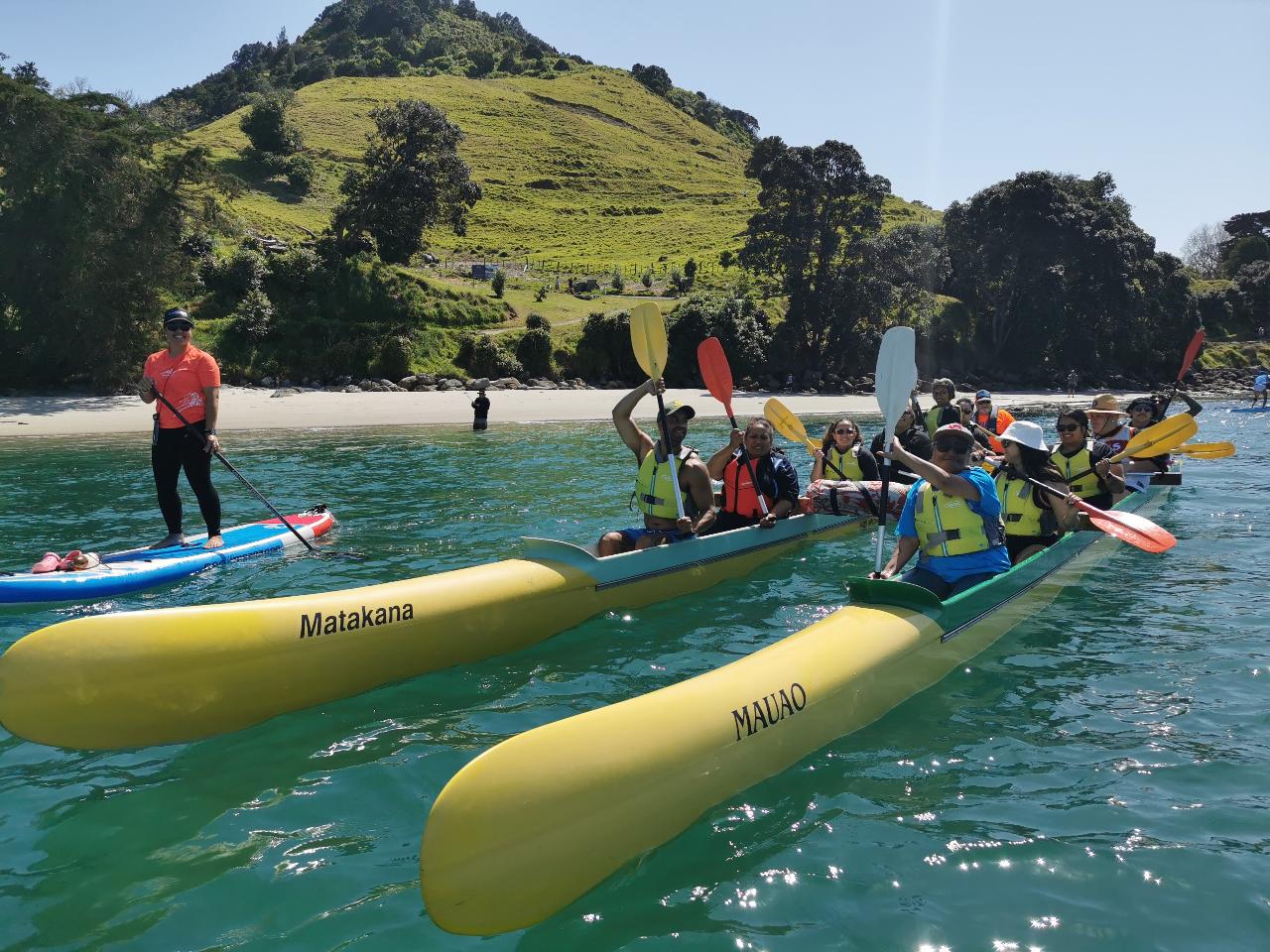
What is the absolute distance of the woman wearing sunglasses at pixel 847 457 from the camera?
10445 mm

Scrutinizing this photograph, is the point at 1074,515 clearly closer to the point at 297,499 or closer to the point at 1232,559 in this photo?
the point at 1232,559

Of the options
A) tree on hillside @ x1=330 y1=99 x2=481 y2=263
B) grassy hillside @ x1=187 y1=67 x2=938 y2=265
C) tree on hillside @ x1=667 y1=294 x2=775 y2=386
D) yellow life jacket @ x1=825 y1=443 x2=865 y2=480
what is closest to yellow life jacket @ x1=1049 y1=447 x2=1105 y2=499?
yellow life jacket @ x1=825 y1=443 x2=865 y2=480

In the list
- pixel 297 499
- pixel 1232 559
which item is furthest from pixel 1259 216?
pixel 297 499

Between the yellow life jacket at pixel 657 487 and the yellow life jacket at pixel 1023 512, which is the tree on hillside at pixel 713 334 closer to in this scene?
the yellow life jacket at pixel 657 487

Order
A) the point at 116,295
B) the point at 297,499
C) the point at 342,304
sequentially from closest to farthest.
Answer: the point at 297,499 → the point at 116,295 → the point at 342,304

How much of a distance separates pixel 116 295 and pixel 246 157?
153ft

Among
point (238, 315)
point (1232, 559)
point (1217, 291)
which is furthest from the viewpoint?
point (1217, 291)

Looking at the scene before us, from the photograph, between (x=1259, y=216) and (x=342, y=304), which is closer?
(x=342, y=304)

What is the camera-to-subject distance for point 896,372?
22.0ft

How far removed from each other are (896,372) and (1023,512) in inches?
78.8

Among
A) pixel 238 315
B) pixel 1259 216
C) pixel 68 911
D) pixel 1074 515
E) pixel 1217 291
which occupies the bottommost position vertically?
pixel 68 911

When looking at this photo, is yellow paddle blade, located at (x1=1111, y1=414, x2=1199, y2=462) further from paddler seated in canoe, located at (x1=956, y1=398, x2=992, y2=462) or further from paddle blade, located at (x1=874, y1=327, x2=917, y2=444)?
paddle blade, located at (x1=874, y1=327, x2=917, y2=444)

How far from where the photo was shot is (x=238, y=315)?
27797mm

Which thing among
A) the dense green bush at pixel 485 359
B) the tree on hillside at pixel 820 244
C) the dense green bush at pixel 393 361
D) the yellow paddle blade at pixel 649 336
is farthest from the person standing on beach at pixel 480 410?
the tree on hillside at pixel 820 244
